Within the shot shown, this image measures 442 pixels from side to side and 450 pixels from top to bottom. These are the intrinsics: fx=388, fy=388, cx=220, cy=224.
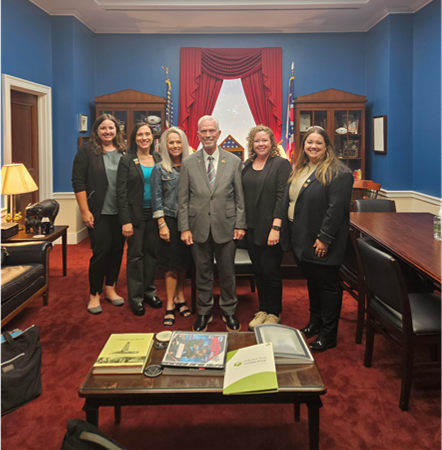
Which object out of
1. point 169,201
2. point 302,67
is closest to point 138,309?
point 169,201

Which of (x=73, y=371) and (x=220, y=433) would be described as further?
(x=73, y=371)

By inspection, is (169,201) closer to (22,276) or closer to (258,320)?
(258,320)

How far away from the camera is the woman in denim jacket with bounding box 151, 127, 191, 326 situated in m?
2.79

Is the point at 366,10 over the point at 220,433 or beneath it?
over

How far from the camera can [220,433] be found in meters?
1.81

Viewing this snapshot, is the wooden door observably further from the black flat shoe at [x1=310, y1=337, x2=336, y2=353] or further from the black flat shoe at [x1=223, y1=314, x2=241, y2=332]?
the black flat shoe at [x1=310, y1=337, x2=336, y2=353]

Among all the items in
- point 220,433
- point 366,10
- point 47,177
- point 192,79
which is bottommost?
point 220,433

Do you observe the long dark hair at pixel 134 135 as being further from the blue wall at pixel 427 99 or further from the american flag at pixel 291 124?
the blue wall at pixel 427 99

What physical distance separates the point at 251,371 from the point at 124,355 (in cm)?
53

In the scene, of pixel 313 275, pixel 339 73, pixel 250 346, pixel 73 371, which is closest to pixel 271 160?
pixel 313 275

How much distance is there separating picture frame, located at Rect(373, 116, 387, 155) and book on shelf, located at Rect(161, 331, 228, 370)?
4.64 meters

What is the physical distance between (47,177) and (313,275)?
4.32 m

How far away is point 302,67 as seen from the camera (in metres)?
6.17

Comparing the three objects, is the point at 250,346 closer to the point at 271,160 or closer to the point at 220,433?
the point at 220,433
